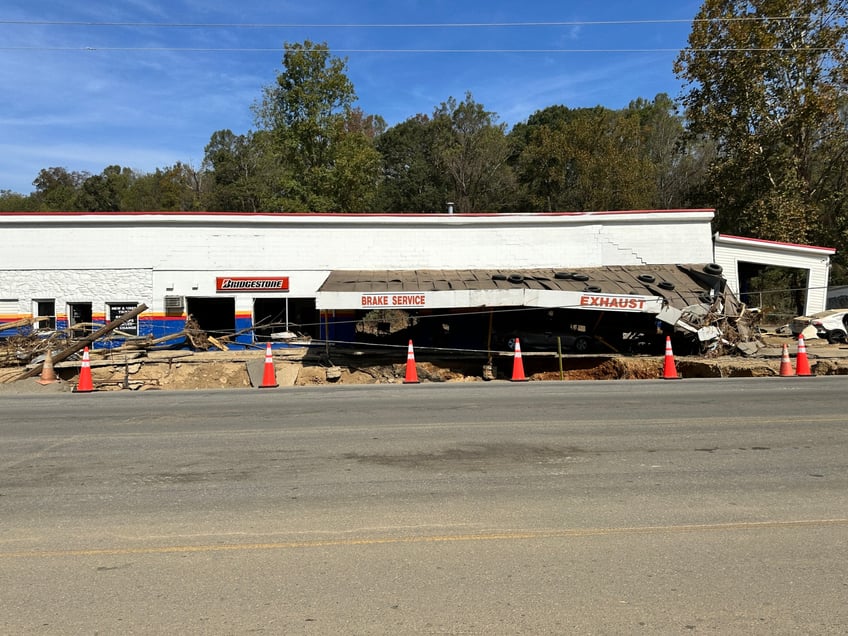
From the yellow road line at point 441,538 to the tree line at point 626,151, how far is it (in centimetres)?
3068

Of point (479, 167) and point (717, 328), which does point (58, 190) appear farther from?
point (717, 328)

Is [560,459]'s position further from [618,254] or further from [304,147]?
[304,147]

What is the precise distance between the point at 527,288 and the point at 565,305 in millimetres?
1384

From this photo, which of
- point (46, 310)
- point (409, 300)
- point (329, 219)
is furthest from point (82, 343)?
point (409, 300)

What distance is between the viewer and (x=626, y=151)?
44188mm

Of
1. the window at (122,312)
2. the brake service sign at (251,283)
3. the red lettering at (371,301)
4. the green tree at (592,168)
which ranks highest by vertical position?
the green tree at (592,168)

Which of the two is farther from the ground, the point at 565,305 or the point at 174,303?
the point at 565,305

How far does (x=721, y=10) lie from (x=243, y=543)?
36.5 m

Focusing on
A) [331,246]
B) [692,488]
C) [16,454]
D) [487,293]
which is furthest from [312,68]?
[692,488]

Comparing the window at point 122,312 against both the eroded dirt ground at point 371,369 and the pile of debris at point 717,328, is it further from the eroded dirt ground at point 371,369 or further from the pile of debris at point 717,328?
the pile of debris at point 717,328

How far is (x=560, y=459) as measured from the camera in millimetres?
7059

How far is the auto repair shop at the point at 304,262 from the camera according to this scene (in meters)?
22.2

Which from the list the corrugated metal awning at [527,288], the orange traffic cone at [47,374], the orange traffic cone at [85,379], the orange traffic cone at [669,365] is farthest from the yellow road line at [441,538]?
the orange traffic cone at [47,374]

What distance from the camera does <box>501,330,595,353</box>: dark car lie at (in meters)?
19.8
